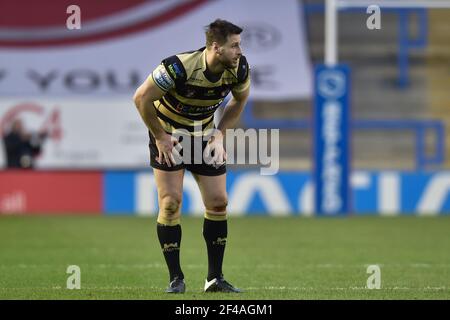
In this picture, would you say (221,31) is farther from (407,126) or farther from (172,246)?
(407,126)

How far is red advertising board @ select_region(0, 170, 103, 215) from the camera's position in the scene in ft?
59.5

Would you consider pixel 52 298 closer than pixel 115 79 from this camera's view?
Yes

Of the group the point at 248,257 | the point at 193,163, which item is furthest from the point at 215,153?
the point at 248,257

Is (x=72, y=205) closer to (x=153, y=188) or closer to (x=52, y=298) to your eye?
(x=153, y=188)

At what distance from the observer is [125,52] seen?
20.5 meters

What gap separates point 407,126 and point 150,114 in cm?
1337

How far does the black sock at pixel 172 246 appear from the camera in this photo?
8.30 metres

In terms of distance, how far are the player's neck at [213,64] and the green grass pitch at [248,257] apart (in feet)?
5.13

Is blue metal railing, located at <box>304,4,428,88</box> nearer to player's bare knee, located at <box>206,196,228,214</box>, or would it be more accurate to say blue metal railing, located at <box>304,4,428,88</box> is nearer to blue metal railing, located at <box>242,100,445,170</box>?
blue metal railing, located at <box>242,100,445,170</box>

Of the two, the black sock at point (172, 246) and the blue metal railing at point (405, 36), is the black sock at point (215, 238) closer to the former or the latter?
the black sock at point (172, 246)

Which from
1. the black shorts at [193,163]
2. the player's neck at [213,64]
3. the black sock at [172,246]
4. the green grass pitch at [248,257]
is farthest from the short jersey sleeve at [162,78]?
the green grass pitch at [248,257]
